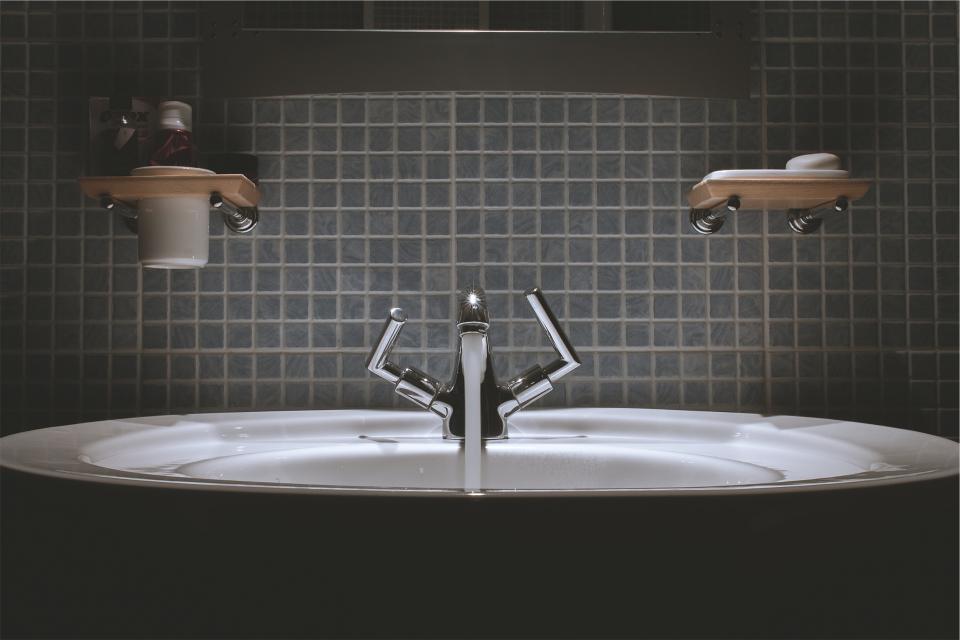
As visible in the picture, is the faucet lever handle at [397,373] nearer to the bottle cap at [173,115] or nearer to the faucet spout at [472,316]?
the faucet spout at [472,316]

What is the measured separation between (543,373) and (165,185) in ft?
Answer: 1.51

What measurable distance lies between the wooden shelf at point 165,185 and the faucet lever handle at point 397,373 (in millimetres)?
224

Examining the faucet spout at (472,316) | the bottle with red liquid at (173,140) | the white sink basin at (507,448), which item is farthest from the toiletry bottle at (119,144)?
the faucet spout at (472,316)

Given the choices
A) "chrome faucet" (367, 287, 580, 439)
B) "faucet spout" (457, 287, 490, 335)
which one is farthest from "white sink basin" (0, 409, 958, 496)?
"faucet spout" (457, 287, 490, 335)

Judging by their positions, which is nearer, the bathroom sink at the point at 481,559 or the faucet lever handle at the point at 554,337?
the bathroom sink at the point at 481,559

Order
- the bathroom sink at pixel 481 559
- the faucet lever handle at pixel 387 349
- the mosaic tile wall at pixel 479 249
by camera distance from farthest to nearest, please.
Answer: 1. the mosaic tile wall at pixel 479 249
2. the faucet lever handle at pixel 387 349
3. the bathroom sink at pixel 481 559

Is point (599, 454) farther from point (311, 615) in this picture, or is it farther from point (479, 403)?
point (311, 615)

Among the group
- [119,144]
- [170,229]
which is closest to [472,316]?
[170,229]

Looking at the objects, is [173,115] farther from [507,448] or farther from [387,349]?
[507,448]

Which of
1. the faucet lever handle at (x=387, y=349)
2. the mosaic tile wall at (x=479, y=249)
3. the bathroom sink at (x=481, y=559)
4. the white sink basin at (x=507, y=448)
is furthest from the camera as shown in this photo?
the mosaic tile wall at (x=479, y=249)

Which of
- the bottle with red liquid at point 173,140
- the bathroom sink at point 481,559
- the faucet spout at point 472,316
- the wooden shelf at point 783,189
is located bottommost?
the bathroom sink at point 481,559

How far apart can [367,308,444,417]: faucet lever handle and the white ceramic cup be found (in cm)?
23

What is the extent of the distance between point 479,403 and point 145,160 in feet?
1.56

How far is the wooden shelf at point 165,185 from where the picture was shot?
744 mm
